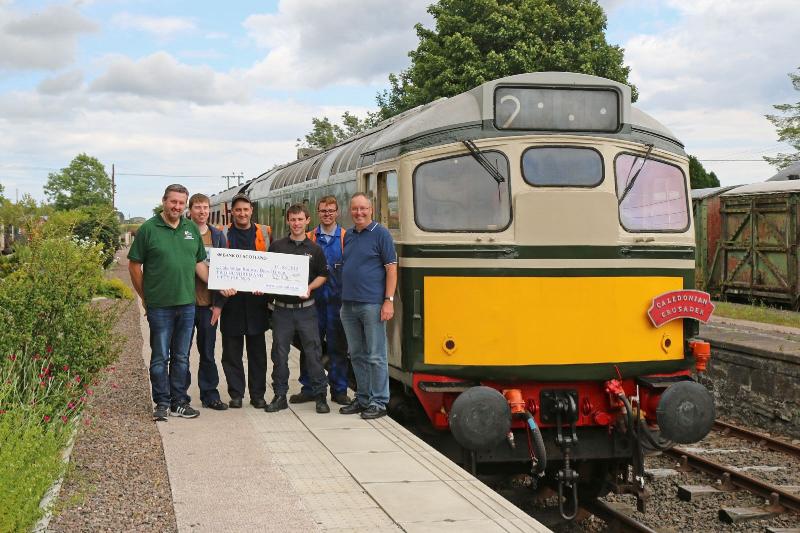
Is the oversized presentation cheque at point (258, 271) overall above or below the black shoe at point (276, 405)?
above

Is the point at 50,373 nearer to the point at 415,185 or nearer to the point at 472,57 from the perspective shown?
the point at 415,185

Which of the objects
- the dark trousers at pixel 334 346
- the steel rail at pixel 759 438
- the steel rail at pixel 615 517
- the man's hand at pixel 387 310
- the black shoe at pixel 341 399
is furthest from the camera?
the steel rail at pixel 759 438

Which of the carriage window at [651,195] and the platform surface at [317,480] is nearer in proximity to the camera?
the platform surface at [317,480]

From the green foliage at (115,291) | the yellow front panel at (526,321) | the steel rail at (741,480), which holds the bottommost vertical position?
the steel rail at (741,480)

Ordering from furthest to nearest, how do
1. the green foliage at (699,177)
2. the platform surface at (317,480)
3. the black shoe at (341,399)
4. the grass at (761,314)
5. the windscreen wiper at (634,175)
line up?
1. the green foliage at (699,177)
2. the grass at (761,314)
3. the black shoe at (341,399)
4. the windscreen wiper at (634,175)
5. the platform surface at (317,480)

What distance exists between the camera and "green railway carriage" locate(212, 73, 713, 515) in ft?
22.9

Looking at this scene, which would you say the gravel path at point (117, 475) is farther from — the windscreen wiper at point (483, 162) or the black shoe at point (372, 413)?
the windscreen wiper at point (483, 162)

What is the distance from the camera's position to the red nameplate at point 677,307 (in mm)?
7164

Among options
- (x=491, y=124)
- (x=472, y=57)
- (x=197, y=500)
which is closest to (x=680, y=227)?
A: (x=491, y=124)

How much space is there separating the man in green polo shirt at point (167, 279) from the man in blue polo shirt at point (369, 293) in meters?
1.29

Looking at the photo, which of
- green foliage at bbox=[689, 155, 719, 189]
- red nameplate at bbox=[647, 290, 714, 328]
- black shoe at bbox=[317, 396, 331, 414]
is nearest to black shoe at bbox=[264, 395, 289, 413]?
black shoe at bbox=[317, 396, 331, 414]

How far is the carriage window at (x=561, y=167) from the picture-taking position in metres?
7.12

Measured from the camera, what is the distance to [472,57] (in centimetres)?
2906

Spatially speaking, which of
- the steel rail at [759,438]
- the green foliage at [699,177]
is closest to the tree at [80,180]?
the green foliage at [699,177]
